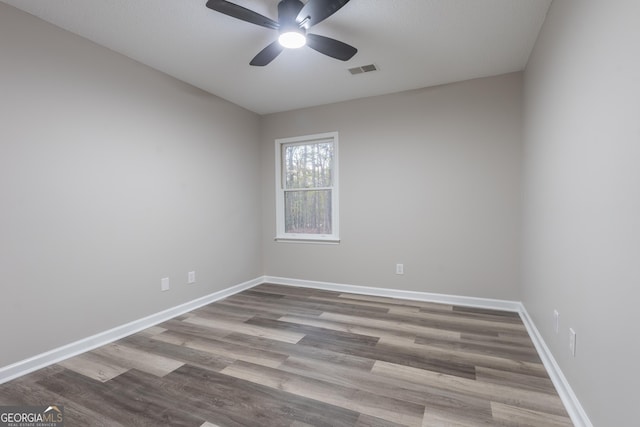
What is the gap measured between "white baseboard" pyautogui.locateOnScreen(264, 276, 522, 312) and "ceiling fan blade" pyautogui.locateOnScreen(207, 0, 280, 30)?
3.07m

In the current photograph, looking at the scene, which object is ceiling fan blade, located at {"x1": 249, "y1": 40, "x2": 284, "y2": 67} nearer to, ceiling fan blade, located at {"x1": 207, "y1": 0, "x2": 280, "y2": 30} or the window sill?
ceiling fan blade, located at {"x1": 207, "y1": 0, "x2": 280, "y2": 30}

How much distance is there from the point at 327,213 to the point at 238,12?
273 centimetres

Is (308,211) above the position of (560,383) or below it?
above

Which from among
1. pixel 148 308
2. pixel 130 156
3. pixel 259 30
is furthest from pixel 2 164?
pixel 259 30

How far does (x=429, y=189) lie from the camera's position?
141 inches

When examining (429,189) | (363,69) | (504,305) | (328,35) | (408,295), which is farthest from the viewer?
(408,295)

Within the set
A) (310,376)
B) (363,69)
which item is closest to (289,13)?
(363,69)

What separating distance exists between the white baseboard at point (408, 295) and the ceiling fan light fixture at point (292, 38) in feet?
9.51

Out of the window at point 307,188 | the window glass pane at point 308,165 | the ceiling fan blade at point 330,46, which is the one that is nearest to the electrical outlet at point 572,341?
the ceiling fan blade at point 330,46

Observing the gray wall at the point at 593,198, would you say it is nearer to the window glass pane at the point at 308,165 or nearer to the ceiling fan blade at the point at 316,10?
the ceiling fan blade at the point at 316,10

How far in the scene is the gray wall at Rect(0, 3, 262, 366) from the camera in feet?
6.93

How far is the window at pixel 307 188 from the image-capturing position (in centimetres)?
419

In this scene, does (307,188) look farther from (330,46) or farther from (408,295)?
(330,46)

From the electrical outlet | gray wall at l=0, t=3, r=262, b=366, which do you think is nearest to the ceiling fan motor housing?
gray wall at l=0, t=3, r=262, b=366
